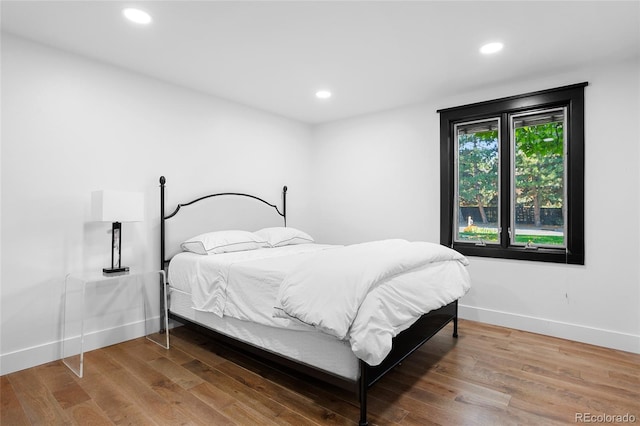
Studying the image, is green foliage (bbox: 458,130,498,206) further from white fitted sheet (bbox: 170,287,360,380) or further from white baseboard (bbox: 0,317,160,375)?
white baseboard (bbox: 0,317,160,375)

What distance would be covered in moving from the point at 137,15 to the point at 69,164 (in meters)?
1.33

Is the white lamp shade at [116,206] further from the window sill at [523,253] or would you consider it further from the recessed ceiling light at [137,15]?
the window sill at [523,253]

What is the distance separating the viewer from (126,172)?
3.19 metres

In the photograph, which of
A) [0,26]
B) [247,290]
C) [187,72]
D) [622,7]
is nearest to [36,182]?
[0,26]

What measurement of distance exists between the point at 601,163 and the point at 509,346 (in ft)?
5.89

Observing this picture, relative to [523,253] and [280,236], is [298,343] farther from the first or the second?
[523,253]

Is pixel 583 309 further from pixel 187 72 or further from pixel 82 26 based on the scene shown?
pixel 82 26

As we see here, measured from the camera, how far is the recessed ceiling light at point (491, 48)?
2715mm

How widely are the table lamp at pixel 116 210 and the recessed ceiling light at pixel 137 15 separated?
1259 mm

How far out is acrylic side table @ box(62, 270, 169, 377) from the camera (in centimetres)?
281

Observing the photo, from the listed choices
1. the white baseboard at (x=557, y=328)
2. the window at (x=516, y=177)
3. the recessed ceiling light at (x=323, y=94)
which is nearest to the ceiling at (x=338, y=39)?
the recessed ceiling light at (x=323, y=94)

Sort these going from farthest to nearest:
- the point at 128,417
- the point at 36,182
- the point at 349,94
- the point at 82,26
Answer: the point at 349,94, the point at 36,182, the point at 82,26, the point at 128,417

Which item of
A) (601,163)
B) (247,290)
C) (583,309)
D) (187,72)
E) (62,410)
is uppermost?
(187,72)

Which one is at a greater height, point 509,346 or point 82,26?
point 82,26
